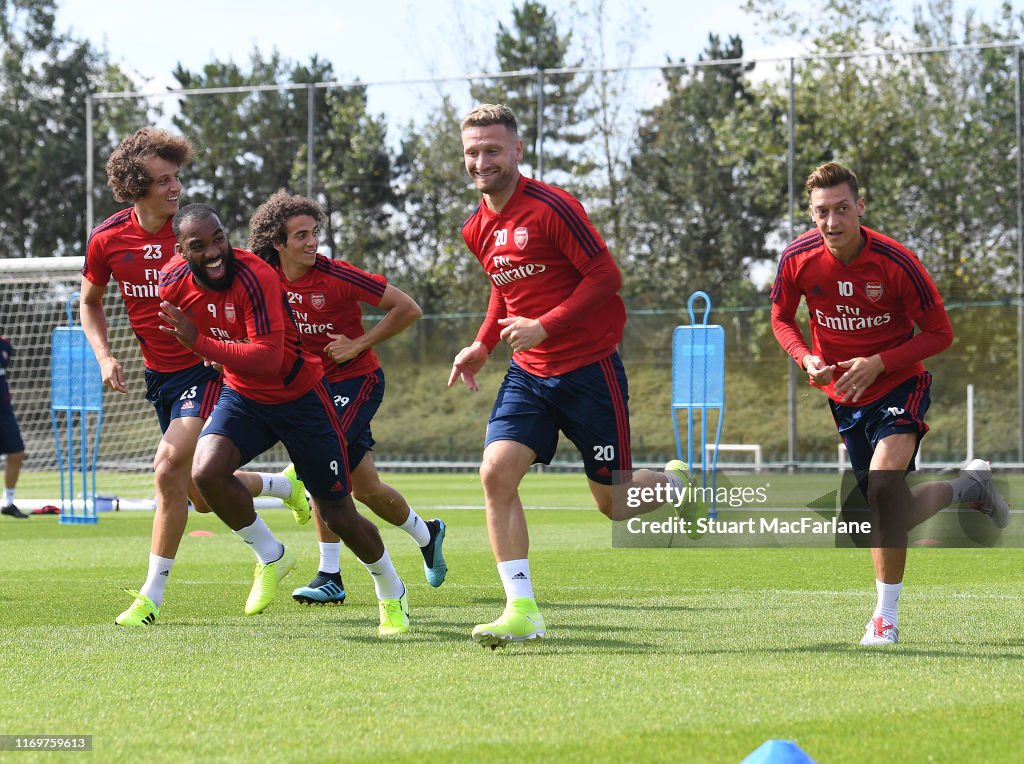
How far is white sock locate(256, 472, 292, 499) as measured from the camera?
26.8 ft

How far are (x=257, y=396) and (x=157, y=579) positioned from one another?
106cm

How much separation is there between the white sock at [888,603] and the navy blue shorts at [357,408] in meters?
2.91

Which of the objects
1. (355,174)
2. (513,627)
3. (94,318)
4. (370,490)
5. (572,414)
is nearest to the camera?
(513,627)

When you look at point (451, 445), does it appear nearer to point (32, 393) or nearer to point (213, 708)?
point (32, 393)

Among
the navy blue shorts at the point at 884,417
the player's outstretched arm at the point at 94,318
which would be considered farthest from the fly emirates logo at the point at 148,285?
the navy blue shorts at the point at 884,417

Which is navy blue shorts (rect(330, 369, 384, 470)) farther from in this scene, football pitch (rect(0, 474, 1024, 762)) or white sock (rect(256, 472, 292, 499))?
football pitch (rect(0, 474, 1024, 762))

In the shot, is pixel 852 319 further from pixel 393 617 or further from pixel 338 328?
pixel 338 328

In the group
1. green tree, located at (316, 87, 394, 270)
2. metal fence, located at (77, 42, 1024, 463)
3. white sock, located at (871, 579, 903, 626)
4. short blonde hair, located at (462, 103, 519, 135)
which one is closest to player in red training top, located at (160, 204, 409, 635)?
short blonde hair, located at (462, 103, 519, 135)

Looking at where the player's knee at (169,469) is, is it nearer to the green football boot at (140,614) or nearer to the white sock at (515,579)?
the green football boot at (140,614)

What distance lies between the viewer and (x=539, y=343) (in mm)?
5609

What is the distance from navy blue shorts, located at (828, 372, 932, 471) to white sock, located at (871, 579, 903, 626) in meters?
0.51

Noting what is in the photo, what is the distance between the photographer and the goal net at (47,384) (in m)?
18.2

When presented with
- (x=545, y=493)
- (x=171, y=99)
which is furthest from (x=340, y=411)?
(x=171, y=99)

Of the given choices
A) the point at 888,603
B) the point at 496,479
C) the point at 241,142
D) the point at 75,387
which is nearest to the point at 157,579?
the point at 496,479
